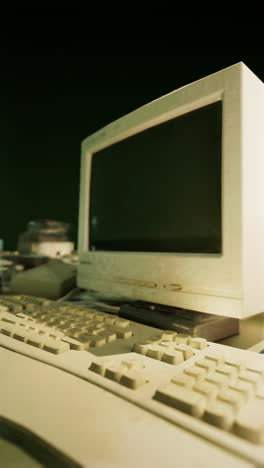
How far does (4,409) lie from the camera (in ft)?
0.99

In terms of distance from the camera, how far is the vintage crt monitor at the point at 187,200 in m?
0.50

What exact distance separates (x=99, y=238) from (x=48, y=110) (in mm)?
1320

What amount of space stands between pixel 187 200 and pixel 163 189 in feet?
0.25

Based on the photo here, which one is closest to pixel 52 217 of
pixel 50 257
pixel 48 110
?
pixel 50 257

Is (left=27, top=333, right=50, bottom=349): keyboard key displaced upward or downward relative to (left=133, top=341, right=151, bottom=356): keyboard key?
downward

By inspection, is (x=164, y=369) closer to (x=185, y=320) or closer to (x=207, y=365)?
(x=207, y=365)

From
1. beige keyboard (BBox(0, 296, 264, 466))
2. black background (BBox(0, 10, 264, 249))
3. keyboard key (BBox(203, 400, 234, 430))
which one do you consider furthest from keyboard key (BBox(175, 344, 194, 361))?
black background (BBox(0, 10, 264, 249))

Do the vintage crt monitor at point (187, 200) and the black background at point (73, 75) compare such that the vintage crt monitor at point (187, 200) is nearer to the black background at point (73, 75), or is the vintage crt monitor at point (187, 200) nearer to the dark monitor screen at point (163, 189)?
the dark monitor screen at point (163, 189)

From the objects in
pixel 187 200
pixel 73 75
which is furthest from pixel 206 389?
pixel 73 75

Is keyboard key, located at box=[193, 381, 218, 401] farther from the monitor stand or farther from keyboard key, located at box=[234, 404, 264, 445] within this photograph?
the monitor stand

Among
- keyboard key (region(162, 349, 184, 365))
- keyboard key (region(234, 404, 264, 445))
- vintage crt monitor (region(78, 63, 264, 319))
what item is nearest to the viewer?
keyboard key (region(234, 404, 264, 445))

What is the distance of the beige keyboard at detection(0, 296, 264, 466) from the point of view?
0.25m

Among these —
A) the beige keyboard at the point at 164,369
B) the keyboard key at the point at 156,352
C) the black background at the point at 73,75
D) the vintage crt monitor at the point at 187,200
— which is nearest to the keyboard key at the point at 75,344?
the beige keyboard at the point at 164,369

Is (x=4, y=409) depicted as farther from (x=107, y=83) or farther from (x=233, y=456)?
(x=107, y=83)
